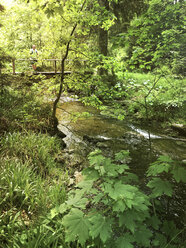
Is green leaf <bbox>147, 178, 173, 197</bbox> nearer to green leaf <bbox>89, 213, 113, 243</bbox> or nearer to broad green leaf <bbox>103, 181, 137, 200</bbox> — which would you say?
broad green leaf <bbox>103, 181, 137, 200</bbox>

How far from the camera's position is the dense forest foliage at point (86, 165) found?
1561 mm

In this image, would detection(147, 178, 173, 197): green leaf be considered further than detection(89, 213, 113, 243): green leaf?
Yes

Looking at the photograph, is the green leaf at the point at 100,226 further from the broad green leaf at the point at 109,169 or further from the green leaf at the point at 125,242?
the broad green leaf at the point at 109,169

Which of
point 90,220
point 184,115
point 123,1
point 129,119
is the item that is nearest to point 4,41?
point 129,119

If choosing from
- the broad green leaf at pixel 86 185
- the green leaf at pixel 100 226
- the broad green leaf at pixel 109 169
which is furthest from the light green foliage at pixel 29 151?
the green leaf at pixel 100 226

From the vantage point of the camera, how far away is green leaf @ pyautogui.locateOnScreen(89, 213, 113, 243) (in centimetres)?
135

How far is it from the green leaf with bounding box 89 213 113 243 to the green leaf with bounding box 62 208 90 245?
49 millimetres

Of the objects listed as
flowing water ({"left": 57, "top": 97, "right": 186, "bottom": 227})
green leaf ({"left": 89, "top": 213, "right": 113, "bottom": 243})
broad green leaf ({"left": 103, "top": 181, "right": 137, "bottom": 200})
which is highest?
broad green leaf ({"left": 103, "top": 181, "right": 137, "bottom": 200})

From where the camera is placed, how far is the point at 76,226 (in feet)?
4.54

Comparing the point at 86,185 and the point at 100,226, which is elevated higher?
the point at 86,185

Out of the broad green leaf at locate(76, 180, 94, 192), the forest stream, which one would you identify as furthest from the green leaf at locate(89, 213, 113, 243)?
the forest stream

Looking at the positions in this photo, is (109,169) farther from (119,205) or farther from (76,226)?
(76,226)

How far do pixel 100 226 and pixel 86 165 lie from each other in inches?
112

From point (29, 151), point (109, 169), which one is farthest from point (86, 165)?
point (109, 169)
